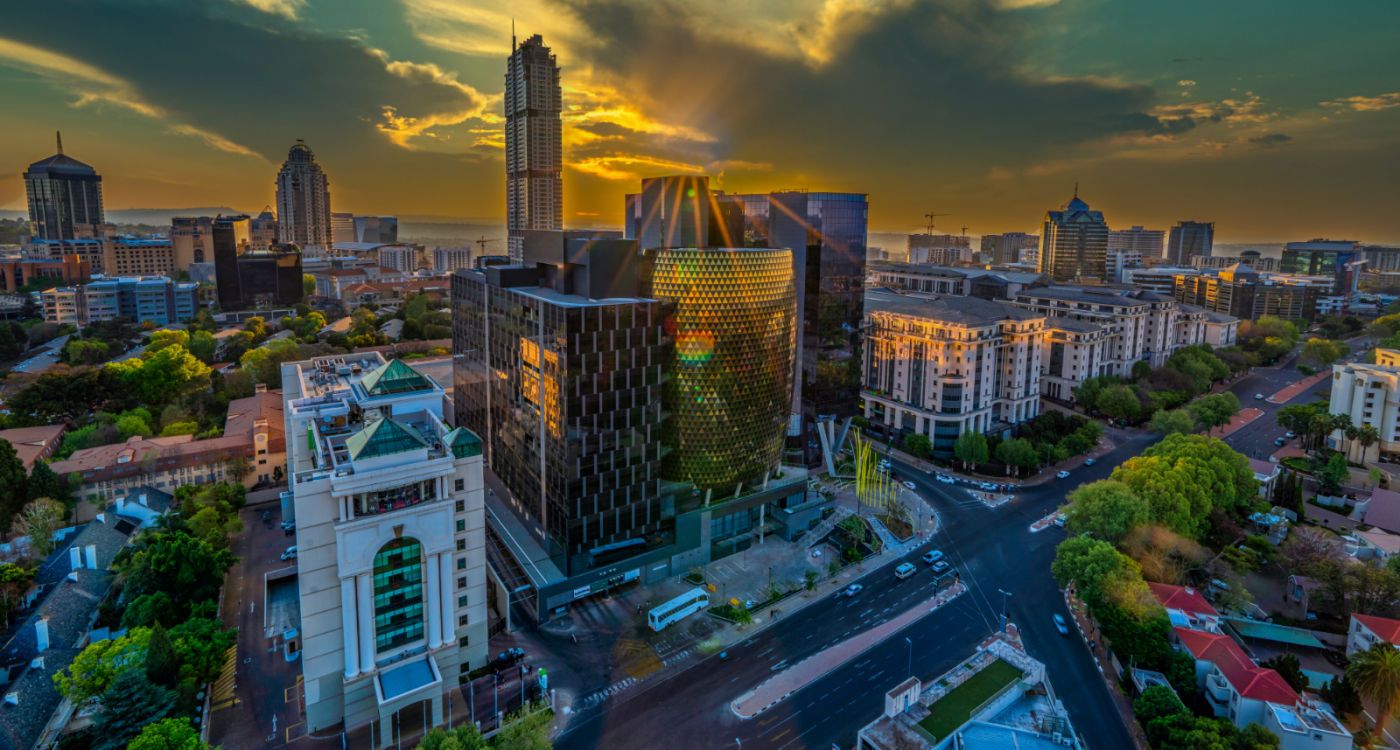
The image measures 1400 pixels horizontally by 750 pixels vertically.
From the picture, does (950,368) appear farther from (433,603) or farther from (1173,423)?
(433,603)

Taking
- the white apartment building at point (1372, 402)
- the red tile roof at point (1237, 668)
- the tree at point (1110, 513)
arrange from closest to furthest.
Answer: the red tile roof at point (1237, 668) → the tree at point (1110, 513) → the white apartment building at point (1372, 402)

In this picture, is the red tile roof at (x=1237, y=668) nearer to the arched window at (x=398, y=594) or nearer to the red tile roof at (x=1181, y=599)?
the red tile roof at (x=1181, y=599)

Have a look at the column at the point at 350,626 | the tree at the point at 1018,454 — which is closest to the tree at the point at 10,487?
the column at the point at 350,626

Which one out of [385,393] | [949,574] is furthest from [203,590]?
[949,574]

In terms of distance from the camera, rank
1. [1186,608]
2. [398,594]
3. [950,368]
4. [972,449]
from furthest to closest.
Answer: [950,368], [972,449], [1186,608], [398,594]

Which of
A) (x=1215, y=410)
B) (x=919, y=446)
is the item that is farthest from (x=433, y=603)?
(x=1215, y=410)

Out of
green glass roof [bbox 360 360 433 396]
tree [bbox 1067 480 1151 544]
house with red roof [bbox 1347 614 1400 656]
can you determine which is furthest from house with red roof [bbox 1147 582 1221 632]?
green glass roof [bbox 360 360 433 396]

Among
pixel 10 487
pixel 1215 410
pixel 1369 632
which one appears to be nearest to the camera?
pixel 1369 632

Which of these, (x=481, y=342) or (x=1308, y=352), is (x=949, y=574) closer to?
(x=481, y=342)
